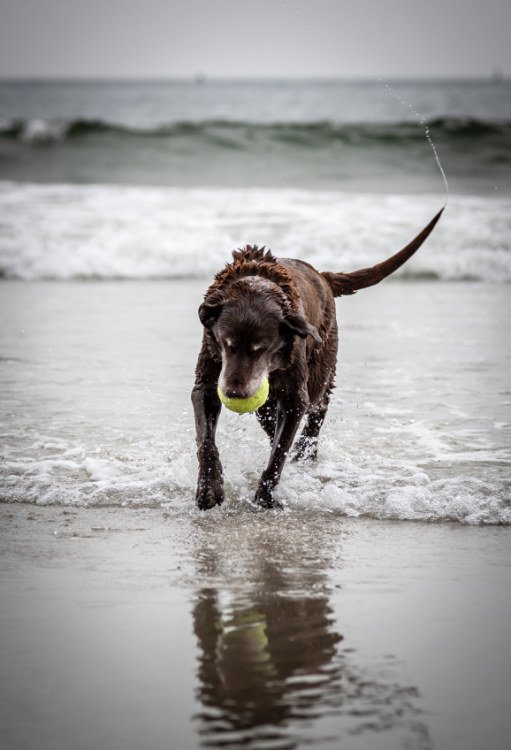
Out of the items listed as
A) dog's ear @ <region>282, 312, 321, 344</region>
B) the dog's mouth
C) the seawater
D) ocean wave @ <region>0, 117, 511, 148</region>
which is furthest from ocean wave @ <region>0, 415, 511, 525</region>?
ocean wave @ <region>0, 117, 511, 148</region>

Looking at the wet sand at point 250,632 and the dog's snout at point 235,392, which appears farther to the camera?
the dog's snout at point 235,392

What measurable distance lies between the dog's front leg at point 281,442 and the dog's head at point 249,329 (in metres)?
0.32

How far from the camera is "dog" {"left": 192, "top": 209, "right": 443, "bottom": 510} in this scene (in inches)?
196

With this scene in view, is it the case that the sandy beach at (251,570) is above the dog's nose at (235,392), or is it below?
below

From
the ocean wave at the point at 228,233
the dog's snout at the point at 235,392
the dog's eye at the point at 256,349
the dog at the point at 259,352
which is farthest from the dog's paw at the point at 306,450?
the ocean wave at the point at 228,233

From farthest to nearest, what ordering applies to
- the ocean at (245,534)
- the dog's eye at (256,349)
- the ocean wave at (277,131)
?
the ocean wave at (277,131) → the dog's eye at (256,349) → the ocean at (245,534)

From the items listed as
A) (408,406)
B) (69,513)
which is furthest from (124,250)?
(69,513)

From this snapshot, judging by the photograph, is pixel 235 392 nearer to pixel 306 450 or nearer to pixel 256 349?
pixel 256 349

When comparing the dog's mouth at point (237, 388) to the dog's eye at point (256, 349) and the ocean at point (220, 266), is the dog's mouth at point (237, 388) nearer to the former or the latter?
the dog's eye at point (256, 349)

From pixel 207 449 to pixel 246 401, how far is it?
0.57 m

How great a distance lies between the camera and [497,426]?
23.1 feet

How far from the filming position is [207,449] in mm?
5332

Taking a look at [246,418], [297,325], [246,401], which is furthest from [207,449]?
[246,418]

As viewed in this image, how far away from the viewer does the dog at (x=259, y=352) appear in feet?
16.3
